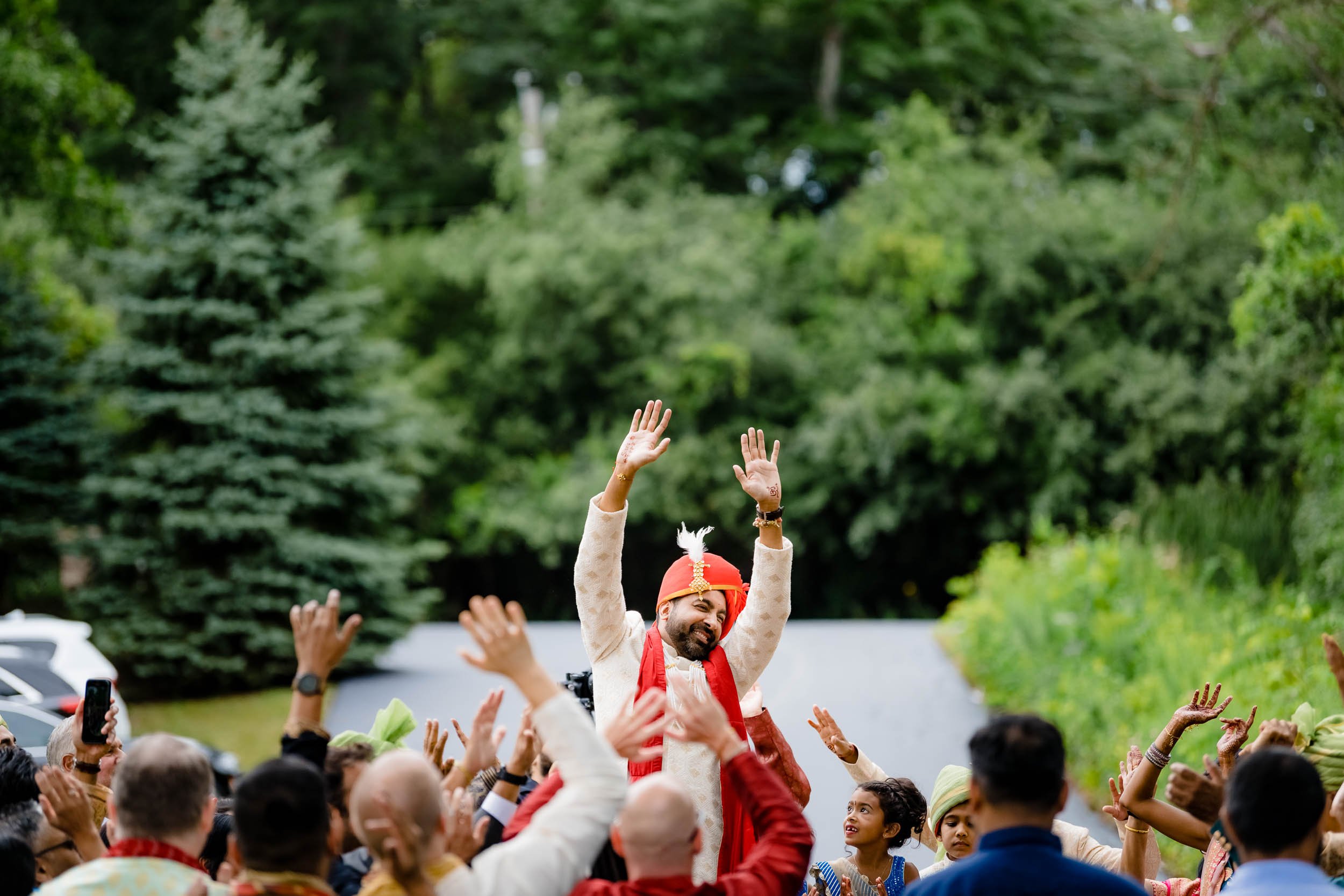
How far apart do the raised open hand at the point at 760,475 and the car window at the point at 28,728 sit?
21.2 feet

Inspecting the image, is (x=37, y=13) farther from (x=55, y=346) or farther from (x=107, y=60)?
(x=107, y=60)

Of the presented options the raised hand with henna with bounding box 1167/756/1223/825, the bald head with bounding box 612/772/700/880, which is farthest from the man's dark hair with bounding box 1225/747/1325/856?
the bald head with bounding box 612/772/700/880

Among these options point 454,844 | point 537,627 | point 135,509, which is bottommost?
point 537,627

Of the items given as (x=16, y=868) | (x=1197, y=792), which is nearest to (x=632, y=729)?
(x=1197, y=792)

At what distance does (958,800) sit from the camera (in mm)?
3957

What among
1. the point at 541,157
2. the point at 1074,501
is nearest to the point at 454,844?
the point at 1074,501

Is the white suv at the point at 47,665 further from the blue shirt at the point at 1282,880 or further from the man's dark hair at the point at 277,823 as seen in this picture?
the blue shirt at the point at 1282,880

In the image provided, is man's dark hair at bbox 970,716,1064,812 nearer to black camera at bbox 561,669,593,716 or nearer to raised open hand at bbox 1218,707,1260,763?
raised open hand at bbox 1218,707,1260,763

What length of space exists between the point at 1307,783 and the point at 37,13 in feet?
49.9

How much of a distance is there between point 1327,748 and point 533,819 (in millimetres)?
2296

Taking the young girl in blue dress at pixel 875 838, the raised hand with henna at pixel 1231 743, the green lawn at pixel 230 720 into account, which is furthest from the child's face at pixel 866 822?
the green lawn at pixel 230 720

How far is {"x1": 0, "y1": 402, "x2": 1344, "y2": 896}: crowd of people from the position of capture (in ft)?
8.82

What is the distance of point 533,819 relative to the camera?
289cm

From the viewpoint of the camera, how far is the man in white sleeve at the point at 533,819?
263cm
